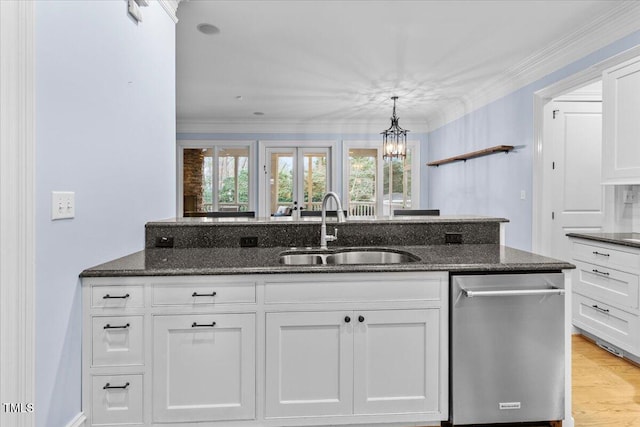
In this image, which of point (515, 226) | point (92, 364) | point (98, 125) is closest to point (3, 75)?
point (98, 125)

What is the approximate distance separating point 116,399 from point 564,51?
4.18m

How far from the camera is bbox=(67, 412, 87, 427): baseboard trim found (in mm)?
1518

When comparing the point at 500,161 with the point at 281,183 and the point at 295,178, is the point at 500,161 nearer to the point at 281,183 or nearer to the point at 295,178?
the point at 295,178

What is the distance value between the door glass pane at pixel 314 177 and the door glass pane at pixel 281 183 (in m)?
0.26

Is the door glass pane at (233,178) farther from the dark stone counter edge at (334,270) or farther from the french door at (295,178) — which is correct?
the dark stone counter edge at (334,270)

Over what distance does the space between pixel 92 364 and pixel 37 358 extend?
28 centimetres

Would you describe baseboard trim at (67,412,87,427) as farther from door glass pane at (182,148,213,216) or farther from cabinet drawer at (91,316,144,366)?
door glass pane at (182,148,213,216)

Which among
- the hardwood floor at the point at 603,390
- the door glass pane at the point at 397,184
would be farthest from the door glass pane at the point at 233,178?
the hardwood floor at the point at 603,390

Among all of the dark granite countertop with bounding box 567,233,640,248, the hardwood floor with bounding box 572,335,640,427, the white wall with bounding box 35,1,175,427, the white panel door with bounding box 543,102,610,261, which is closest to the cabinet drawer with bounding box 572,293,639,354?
the hardwood floor with bounding box 572,335,640,427

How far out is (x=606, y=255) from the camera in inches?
105

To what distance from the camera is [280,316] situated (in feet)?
5.46

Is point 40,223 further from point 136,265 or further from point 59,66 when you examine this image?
→ point 59,66

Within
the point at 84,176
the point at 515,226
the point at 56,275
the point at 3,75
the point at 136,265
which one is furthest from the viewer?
the point at 515,226

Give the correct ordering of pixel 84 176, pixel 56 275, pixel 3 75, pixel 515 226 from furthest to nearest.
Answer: pixel 515 226
pixel 84 176
pixel 56 275
pixel 3 75
